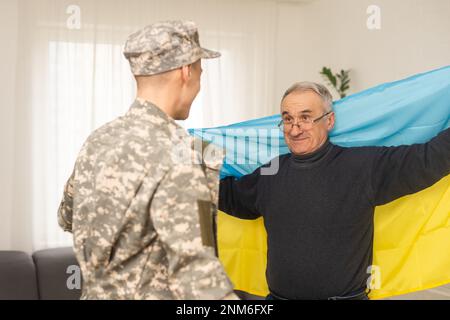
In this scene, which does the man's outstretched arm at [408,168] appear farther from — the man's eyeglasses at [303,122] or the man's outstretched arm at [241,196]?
the man's outstretched arm at [241,196]

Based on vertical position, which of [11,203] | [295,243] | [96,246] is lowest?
[11,203]

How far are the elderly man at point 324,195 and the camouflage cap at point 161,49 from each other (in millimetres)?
888

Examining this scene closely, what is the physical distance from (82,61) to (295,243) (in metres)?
2.62

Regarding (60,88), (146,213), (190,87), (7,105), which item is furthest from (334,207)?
(7,105)

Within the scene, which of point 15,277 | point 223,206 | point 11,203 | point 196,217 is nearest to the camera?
point 196,217

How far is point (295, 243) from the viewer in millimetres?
2158

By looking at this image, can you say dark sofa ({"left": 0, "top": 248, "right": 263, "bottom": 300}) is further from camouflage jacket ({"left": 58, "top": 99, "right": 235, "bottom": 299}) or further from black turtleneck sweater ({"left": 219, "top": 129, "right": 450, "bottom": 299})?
camouflage jacket ({"left": 58, "top": 99, "right": 235, "bottom": 299})

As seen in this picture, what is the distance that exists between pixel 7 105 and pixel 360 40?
2.57 m

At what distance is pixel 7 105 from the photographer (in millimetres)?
4074

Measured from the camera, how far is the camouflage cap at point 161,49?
4.73 feet

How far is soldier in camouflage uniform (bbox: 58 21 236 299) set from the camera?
1315 millimetres

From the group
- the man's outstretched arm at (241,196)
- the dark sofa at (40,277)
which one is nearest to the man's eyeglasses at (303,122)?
the man's outstretched arm at (241,196)
